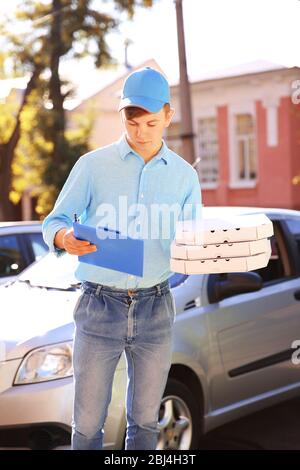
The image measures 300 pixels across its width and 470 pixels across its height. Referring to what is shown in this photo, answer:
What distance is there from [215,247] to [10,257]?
440cm

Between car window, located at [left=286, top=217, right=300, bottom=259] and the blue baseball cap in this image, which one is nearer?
the blue baseball cap

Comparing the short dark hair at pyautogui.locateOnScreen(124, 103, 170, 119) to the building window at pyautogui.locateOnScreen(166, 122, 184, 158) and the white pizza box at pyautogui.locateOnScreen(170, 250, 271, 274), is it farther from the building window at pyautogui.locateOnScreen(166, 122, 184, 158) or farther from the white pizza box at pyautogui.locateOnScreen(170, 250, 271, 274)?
the building window at pyautogui.locateOnScreen(166, 122, 184, 158)

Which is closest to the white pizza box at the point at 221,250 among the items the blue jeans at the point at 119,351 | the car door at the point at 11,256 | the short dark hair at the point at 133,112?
the blue jeans at the point at 119,351

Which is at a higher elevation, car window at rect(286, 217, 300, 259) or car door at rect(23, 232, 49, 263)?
car window at rect(286, 217, 300, 259)

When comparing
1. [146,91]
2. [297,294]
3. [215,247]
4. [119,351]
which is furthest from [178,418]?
[146,91]

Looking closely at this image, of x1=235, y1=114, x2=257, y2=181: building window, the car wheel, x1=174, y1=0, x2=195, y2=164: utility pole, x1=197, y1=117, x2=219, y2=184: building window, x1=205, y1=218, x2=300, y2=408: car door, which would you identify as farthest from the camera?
x1=197, y1=117, x2=219, y2=184: building window

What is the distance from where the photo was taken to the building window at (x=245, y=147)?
71.9ft

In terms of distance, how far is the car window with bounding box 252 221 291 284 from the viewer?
17.7 feet

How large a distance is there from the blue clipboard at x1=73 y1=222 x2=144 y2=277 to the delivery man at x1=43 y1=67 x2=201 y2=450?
177 millimetres

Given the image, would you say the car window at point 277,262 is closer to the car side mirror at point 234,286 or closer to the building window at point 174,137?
the car side mirror at point 234,286

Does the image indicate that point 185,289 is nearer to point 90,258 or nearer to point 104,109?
point 90,258

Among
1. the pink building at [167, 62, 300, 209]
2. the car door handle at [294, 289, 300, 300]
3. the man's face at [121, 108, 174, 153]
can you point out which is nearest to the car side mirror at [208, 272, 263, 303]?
the car door handle at [294, 289, 300, 300]

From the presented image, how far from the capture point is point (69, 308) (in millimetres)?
4496

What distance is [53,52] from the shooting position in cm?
1975
